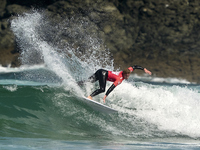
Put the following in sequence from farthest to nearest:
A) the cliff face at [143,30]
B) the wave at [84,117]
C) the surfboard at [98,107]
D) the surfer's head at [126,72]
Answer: the cliff face at [143,30] < the surfer's head at [126,72] < the surfboard at [98,107] < the wave at [84,117]

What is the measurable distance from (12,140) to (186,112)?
494 centimetres

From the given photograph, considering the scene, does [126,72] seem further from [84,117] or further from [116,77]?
[84,117]

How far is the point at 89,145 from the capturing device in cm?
603

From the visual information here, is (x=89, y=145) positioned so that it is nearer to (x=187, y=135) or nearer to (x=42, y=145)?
(x=42, y=145)

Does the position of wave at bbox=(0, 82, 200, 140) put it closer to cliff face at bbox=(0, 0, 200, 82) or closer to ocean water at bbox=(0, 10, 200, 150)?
ocean water at bbox=(0, 10, 200, 150)

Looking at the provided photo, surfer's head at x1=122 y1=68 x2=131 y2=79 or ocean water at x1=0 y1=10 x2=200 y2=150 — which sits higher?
surfer's head at x1=122 y1=68 x2=131 y2=79

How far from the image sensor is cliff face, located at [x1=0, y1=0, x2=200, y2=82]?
896 inches

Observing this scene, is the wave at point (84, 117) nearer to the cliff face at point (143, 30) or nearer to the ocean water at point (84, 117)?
the ocean water at point (84, 117)

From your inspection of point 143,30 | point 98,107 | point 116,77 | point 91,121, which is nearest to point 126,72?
point 116,77

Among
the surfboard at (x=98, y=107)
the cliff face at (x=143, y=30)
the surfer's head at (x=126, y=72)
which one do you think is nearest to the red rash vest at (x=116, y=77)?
the surfer's head at (x=126, y=72)

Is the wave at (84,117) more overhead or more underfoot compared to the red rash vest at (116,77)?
more underfoot

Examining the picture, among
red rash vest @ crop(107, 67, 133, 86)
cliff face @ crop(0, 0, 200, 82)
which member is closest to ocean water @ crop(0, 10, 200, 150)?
red rash vest @ crop(107, 67, 133, 86)

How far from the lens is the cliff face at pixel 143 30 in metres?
22.8

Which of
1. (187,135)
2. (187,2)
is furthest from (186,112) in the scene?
(187,2)
